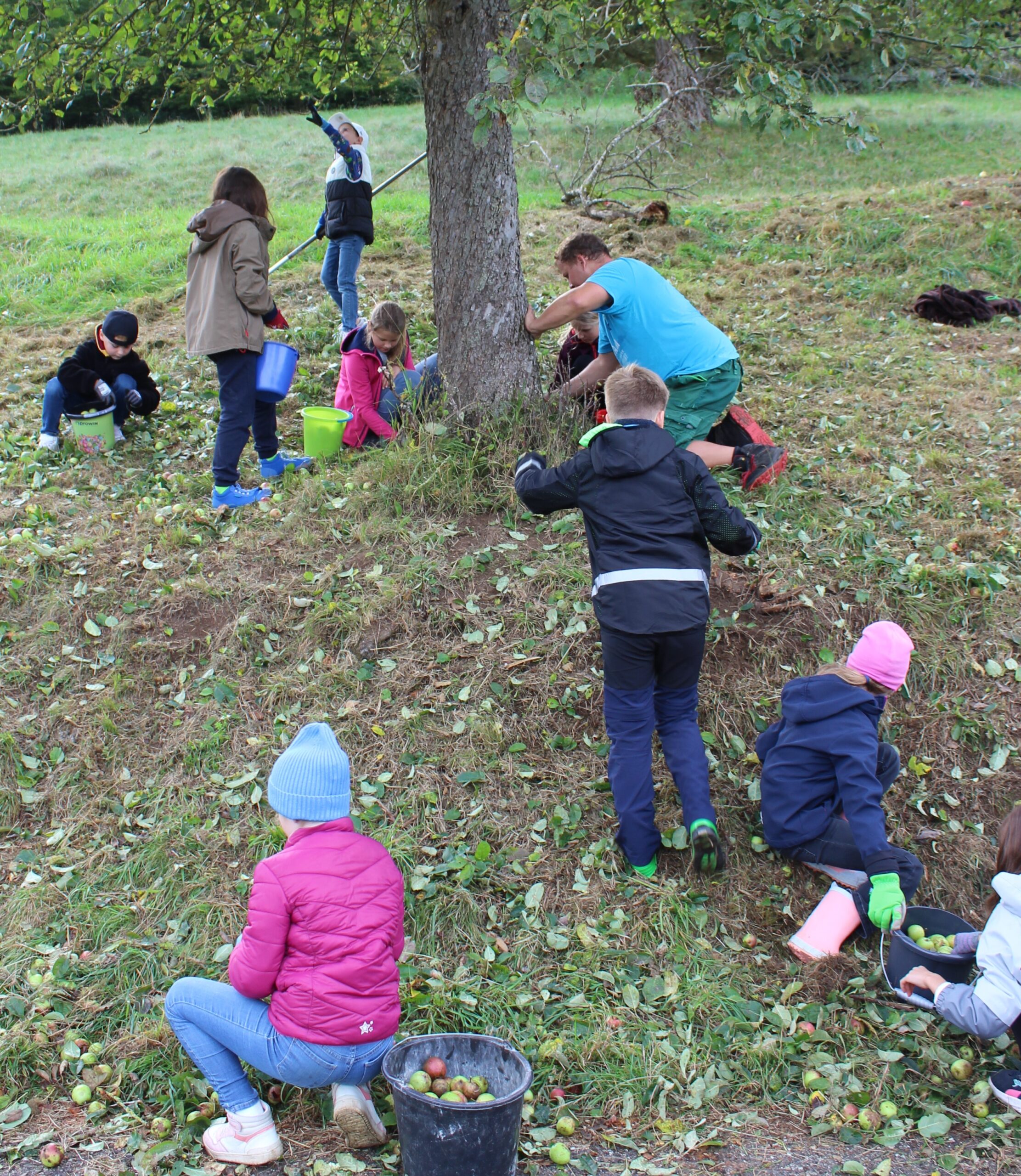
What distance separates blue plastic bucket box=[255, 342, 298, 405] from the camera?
533cm

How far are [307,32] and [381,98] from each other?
23375mm

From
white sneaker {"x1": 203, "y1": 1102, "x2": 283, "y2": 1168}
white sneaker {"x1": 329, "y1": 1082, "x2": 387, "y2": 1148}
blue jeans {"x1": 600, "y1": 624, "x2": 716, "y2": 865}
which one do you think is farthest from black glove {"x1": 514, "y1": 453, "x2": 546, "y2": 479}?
white sneaker {"x1": 203, "y1": 1102, "x2": 283, "y2": 1168}

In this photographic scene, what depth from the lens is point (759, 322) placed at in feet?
26.5

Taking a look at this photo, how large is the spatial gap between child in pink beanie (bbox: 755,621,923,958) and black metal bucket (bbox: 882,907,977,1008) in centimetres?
8

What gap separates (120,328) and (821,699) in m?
4.97

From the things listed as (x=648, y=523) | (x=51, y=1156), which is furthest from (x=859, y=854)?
(x=51, y=1156)

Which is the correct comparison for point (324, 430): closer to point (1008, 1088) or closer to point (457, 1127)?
point (457, 1127)

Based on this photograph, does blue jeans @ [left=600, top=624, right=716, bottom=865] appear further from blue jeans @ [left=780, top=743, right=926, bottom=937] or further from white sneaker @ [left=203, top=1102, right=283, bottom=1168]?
white sneaker @ [left=203, top=1102, right=283, bottom=1168]

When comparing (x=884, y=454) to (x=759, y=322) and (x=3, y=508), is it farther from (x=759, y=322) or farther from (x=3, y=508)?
(x=3, y=508)

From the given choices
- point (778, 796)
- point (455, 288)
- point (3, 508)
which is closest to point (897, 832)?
point (778, 796)

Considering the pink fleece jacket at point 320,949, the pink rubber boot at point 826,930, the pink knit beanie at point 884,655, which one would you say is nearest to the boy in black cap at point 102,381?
the pink fleece jacket at point 320,949

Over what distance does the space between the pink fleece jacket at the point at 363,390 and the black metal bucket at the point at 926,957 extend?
369 cm

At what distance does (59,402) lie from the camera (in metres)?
6.27

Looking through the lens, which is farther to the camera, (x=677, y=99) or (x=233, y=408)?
(x=677, y=99)
